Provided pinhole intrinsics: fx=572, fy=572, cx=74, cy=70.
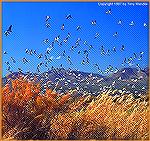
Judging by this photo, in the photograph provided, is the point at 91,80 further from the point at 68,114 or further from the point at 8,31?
the point at 8,31

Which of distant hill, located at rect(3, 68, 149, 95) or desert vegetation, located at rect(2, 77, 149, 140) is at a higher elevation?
distant hill, located at rect(3, 68, 149, 95)

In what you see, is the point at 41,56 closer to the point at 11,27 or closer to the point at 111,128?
the point at 11,27

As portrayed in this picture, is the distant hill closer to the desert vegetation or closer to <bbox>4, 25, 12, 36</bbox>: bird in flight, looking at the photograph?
the desert vegetation

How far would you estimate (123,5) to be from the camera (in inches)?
312

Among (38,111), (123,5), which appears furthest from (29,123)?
(123,5)

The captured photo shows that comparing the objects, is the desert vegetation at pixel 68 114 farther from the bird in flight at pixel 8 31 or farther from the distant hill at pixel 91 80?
the bird in flight at pixel 8 31

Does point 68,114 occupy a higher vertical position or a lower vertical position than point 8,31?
lower

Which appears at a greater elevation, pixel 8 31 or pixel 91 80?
pixel 8 31

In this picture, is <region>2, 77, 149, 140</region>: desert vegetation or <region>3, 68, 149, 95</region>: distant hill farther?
<region>3, 68, 149, 95</region>: distant hill

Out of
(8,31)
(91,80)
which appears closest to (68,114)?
(91,80)

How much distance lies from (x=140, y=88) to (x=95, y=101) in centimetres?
66

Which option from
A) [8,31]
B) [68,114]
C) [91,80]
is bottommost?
[68,114]

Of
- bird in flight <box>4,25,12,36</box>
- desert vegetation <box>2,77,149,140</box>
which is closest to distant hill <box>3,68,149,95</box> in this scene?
desert vegetation <box>2,77,149,140</box>

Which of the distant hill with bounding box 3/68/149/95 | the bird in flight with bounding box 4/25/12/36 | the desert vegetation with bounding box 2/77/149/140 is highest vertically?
the bird in flight with bounding box 4/25/12/36
